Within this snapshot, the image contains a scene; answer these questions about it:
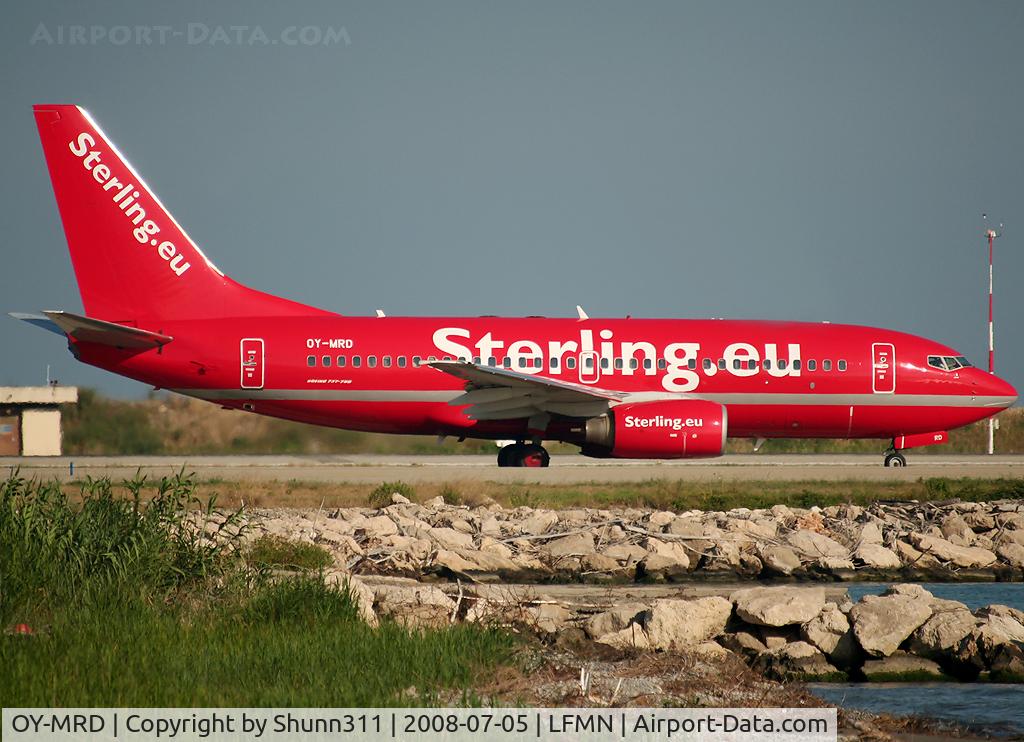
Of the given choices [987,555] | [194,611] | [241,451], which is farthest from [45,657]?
[241,451]

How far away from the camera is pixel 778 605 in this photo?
12.5 m

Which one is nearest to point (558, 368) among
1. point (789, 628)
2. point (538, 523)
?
point (538, 523)

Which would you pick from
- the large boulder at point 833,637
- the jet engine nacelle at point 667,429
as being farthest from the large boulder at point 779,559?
the jet engine nacelle at point 667,429

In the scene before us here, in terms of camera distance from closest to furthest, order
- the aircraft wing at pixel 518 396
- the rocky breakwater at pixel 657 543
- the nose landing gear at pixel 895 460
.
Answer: the rocky breakwater at pixel 657 543 < the aircraft wing at pixel 518 396 < the nose landing gear at pixel 895 460

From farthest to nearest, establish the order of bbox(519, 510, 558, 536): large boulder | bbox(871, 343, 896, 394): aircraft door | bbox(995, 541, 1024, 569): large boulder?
1. bbox(871, 343, 896, 394): aircraft door
2. bbox(519, 510, 558, 536): large boulder
3. bbox(995, 541, 1024, 569): large boulder

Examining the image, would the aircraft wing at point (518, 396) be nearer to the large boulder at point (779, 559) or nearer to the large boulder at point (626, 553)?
the large boulder at point (626, 553)

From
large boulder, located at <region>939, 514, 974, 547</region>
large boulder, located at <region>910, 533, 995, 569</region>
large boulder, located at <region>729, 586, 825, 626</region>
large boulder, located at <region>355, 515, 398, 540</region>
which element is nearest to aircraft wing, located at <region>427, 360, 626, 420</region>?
large boulder, located at <region>355, 515, 398, 540</region>

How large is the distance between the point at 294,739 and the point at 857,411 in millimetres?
21497

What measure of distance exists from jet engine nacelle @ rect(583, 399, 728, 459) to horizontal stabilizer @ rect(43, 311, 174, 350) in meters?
9.27

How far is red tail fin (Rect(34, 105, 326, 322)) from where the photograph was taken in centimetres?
2592

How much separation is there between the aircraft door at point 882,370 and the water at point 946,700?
16515 millimetres

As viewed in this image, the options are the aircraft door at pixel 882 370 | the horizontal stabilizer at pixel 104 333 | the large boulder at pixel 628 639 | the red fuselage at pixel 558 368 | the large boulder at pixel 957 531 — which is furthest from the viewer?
the aircraft door at pixel 882 370

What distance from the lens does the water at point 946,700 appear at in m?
10.3

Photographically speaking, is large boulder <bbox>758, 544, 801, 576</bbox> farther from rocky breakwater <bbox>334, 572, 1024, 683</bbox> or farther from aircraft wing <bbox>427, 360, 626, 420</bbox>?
aircraft wing <bbox>427, 360, 626, 420</bbox>
